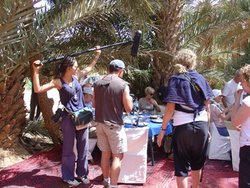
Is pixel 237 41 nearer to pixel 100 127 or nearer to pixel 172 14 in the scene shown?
pixel 172 14

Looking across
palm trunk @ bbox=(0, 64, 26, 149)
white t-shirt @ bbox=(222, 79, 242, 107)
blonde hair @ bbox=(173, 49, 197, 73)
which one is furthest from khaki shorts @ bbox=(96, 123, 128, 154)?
white t-shirt @ bbox=(222, 79, 242, 107)

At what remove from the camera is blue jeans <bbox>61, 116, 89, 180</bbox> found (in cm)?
448

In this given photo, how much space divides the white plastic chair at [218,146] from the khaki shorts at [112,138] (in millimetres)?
1996

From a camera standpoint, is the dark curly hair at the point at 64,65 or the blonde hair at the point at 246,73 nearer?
the blonde hair at the point at 246,73

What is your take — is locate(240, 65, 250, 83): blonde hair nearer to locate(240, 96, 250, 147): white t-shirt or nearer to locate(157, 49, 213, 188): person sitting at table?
locate(240, 96, 250, 147): white t-shirt

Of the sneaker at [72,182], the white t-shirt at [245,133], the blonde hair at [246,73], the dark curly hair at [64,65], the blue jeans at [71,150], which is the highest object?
the dark curly hair at [64,65]

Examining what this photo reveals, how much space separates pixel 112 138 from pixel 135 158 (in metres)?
0.76

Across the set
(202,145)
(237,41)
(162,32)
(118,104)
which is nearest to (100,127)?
(118,104)

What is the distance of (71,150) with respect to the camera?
14.8ft

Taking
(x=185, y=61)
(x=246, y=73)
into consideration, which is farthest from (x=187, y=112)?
(x=246, y=73)

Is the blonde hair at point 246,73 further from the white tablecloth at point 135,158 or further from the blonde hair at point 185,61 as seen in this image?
the white tablecloth at point 135,158

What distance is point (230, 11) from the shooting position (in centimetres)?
760

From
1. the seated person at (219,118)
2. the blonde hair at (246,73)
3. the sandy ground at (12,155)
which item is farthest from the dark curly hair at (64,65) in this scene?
the seated person at (219,118)

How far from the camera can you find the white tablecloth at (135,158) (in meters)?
4.68
